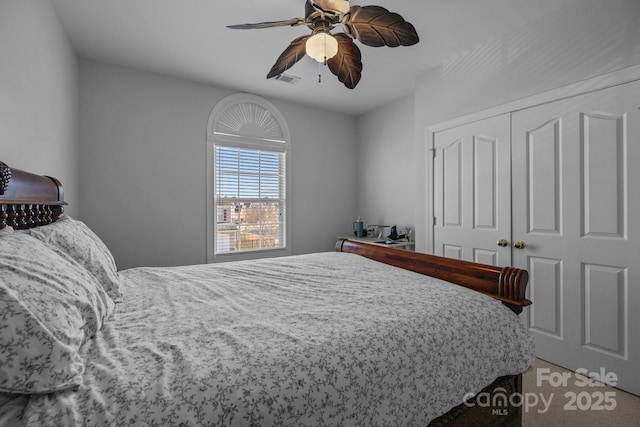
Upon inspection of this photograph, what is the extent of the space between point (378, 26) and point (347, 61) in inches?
12.7


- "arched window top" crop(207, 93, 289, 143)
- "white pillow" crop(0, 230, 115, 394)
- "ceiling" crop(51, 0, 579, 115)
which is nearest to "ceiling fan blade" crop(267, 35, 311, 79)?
"ceiling" crop(51, 0, 579, 115)

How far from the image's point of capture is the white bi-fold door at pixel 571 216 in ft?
6.58

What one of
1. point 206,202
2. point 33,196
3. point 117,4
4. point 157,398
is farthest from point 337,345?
point 206,202

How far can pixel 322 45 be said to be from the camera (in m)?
1.84

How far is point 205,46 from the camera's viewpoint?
2807 mm

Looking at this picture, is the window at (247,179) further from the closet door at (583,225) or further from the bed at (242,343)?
the closet door at (583,225)

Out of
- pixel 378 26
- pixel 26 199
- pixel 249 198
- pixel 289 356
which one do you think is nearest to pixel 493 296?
pixel 289 356

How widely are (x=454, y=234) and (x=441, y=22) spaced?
6.34ft

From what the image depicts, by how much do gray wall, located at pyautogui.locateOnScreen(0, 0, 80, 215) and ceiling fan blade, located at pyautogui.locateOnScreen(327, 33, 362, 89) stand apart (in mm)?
1783

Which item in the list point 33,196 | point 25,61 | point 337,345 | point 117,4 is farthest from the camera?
point 117,4

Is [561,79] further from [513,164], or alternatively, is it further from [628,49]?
[513,164]

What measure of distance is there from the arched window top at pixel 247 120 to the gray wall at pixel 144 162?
0.36 ft

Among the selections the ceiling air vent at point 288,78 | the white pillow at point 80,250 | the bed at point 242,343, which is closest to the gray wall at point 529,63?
the ceiling air vent at point 288,78

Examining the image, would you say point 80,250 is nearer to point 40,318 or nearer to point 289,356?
point 40,318
